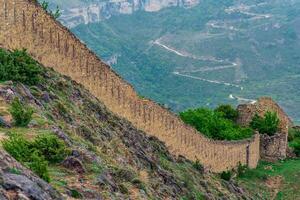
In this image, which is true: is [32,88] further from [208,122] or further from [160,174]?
[208,122]

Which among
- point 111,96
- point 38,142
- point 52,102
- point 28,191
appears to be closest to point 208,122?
point 111,96

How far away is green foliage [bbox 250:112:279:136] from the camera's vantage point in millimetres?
45500

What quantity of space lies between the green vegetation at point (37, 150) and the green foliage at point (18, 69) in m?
3.70

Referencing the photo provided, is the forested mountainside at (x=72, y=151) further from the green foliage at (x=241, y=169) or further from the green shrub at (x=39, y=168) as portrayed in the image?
the green foliage at (x=241, y=169)

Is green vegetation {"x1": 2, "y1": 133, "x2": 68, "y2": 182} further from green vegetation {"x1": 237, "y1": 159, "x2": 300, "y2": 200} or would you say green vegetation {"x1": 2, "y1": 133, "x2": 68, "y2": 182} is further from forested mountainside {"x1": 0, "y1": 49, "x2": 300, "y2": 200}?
green vegetation {"x1": 237, "y1": 159, "x2": 300, "y2": 200}

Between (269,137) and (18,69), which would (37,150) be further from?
(269,137)

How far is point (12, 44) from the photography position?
2273cm

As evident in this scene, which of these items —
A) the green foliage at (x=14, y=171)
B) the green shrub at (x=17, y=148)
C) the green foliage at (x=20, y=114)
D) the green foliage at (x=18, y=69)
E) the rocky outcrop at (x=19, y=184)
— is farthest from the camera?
the green foliage at (x=18, y=69)

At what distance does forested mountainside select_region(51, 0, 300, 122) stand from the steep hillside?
87.3 meters

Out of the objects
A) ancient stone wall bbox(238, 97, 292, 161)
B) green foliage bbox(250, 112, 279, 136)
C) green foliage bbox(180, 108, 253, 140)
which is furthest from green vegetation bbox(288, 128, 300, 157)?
green foliage bbox(180, 108, 253, 140)

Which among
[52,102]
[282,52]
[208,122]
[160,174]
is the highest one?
[52,102]

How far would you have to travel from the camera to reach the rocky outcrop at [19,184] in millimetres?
11367

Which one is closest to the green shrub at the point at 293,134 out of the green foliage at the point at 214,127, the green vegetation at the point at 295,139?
the green vegetation at the point at 295,139

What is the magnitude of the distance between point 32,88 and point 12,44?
351 cm
